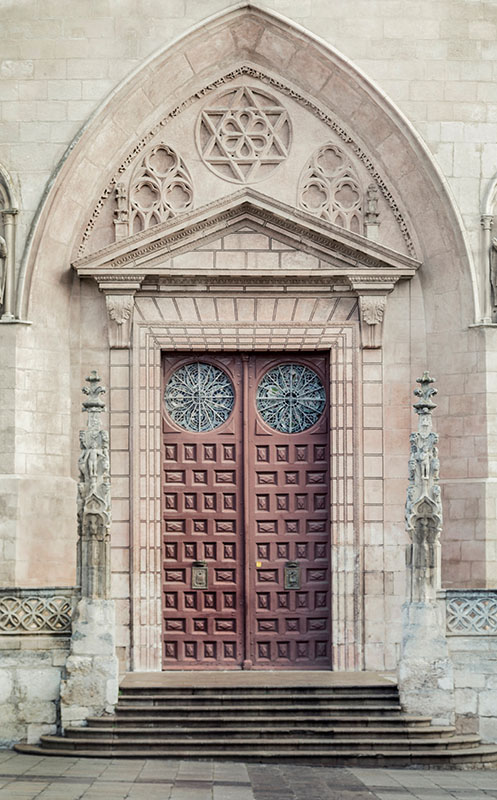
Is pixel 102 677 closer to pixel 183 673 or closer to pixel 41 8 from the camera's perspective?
pixel 183 673

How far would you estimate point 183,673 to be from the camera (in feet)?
50.8

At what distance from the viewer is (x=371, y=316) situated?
16.2m

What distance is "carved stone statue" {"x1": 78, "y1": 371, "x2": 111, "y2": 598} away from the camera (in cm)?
1388

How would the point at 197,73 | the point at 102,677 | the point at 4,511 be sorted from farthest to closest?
the point at 197,73 < the point at 4,511 < the point at 102,677

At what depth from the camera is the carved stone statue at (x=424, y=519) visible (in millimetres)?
13945

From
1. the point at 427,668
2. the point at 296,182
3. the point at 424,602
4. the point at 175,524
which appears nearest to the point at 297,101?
the point at 296,182

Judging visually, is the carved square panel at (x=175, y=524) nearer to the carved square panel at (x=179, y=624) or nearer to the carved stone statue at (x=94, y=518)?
the carved square panel at (x=179, y=624)

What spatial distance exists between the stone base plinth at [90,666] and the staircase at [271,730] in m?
0.15

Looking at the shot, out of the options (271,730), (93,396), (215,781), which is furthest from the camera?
(93,396)

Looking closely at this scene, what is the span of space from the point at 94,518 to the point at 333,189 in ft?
16.5

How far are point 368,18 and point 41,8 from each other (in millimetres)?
3708

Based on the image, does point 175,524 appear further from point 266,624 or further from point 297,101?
point 297,101

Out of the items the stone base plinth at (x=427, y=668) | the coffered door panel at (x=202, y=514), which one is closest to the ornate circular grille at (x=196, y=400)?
the coffered door panel at (x=202, y=514)

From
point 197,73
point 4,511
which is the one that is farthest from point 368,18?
point 4,511
